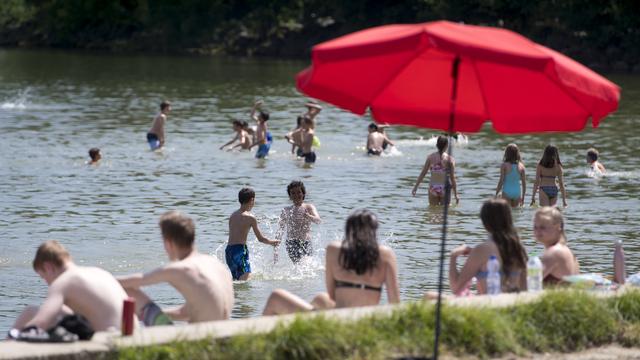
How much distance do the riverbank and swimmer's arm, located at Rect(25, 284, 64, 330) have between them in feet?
0.57

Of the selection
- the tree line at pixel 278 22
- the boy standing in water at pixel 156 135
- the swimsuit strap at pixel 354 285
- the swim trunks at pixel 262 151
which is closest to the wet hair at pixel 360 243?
the swimsuit strap at pixel 354 285

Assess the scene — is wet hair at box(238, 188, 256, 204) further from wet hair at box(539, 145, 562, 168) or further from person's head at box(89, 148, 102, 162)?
person's head at box(89, 148, 102, 162)

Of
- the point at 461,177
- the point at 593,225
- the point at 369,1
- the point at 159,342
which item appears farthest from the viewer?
the point at 369,1

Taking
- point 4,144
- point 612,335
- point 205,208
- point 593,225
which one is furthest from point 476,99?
point 4,144

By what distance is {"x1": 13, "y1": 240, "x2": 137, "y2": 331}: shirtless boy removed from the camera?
830 centimetres

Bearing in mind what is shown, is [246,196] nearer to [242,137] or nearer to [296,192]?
[296,192]

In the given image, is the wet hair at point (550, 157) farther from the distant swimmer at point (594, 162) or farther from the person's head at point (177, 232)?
the person's head at point (177, 232)

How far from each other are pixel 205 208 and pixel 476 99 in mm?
12394

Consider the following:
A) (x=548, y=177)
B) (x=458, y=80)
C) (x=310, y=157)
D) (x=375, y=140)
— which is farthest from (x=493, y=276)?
(x=375, y=140)

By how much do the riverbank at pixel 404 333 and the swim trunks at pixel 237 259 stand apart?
6.02m

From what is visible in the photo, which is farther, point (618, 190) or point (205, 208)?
point (618, 190)

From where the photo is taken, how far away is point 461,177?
2594 cm

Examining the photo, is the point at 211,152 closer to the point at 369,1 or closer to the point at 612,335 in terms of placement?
the point at 612,335

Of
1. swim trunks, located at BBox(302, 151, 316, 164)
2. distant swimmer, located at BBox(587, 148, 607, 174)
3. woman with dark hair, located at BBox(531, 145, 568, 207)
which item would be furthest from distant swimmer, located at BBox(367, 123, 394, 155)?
woman with dark hair, located at BBox(531, 145, 568, 207)
